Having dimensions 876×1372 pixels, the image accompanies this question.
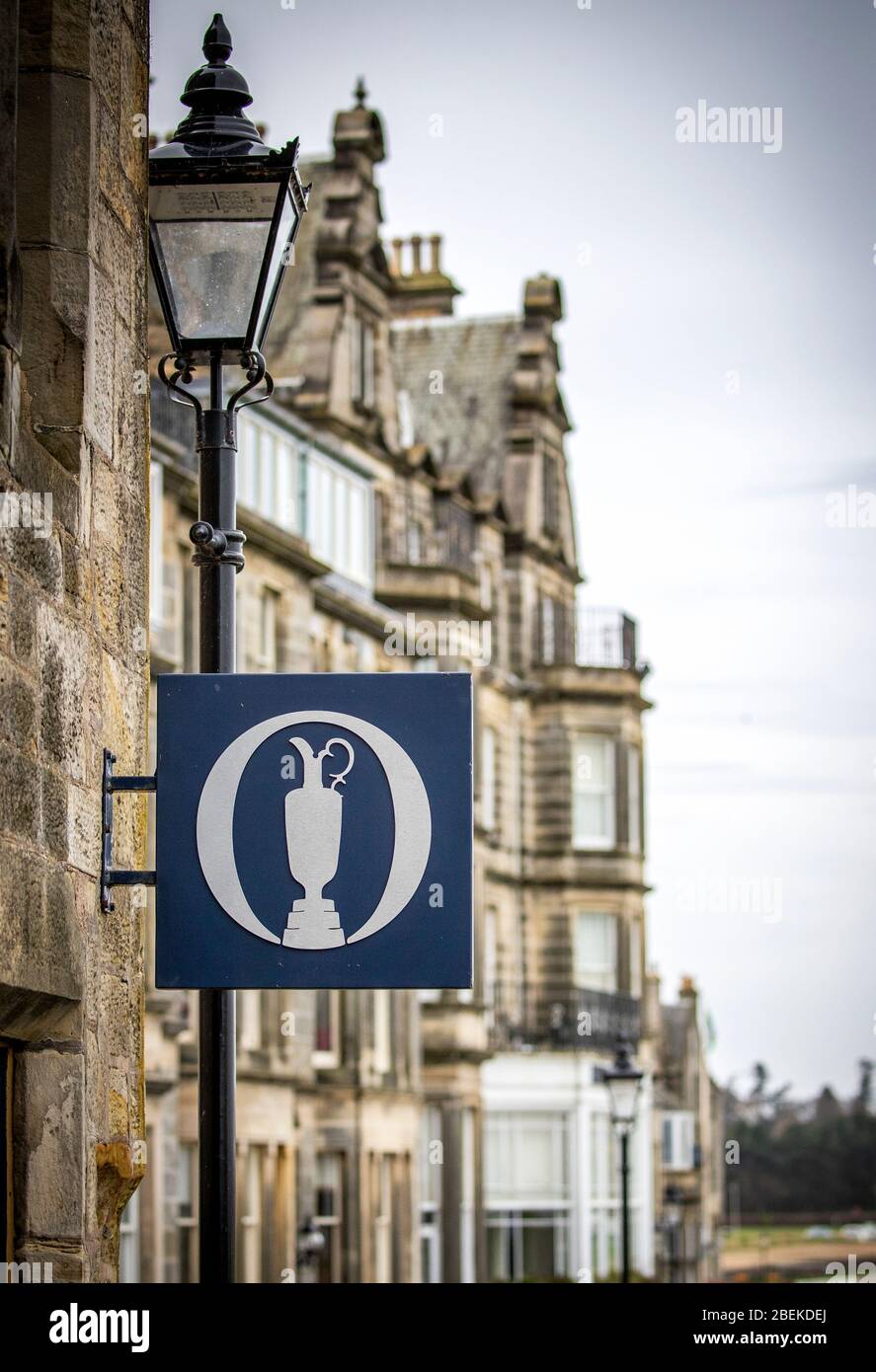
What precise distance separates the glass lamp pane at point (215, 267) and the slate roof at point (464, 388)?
43.7 metres

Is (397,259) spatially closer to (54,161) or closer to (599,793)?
(599,793)

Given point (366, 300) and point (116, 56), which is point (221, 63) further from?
point (366, 300)

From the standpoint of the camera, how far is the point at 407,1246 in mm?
35781

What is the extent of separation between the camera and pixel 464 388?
5169 cm

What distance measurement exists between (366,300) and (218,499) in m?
33.5

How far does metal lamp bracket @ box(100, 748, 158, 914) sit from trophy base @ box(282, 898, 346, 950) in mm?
435

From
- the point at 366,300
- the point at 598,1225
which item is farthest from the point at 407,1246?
the point at 366,300

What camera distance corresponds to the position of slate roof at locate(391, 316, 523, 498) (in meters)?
51.0

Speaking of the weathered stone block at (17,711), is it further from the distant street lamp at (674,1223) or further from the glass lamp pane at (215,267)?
the distant street lamp at (674,1223)

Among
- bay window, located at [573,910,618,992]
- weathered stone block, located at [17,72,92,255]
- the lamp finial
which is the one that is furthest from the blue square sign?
bay window, located at [573,910,618,992]

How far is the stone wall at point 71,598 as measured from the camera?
215 inches

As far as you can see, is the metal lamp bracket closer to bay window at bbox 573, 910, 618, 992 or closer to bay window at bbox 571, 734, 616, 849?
bay window at bbox 571, 734, 616, 849

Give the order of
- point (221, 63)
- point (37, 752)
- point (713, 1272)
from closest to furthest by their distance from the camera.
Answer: point (37, 752), point (221, 63), point (713, 1272)

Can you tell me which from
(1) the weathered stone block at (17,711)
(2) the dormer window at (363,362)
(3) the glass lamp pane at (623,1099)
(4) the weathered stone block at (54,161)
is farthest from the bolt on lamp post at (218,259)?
(2) the dormer window at (363,362)
